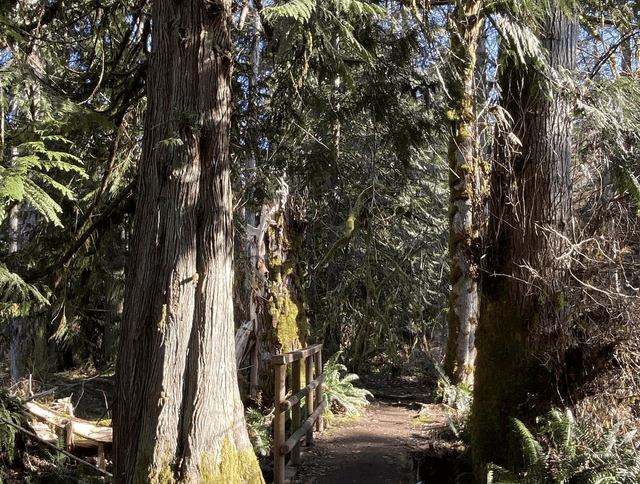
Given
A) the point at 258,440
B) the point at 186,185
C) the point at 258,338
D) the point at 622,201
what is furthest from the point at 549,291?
the point at 258,338

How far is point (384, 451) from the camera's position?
27.4ft

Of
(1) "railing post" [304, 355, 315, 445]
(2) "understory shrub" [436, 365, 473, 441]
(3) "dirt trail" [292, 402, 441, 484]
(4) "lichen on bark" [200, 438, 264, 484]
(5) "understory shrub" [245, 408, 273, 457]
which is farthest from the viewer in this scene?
(2) "understory shrub" [436, 365, 473, 441]

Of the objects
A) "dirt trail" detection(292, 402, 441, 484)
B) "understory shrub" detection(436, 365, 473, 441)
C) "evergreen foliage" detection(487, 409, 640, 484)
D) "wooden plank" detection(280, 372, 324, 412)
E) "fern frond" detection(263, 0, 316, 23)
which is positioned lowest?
"dirt trail" detection(292, 402, 441, 484)

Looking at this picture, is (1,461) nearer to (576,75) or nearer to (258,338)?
(258,338)

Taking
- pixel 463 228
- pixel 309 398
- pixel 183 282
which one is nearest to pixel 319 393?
pixel 309 398

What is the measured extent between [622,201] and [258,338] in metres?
A: 6.79

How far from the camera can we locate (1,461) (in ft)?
22.9

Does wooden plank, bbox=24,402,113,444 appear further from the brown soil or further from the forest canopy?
the brown soil

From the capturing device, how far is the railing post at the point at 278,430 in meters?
6.51

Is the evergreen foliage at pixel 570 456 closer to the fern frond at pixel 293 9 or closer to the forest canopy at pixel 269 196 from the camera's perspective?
the forest canopy at pixel 269 196

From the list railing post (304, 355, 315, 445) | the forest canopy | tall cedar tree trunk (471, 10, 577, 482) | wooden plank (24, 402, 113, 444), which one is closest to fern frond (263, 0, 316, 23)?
the forest canopy

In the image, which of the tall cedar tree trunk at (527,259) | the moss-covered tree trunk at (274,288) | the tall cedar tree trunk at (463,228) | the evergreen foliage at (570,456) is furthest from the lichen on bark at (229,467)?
the tall cedar tree trunk at (463,228)

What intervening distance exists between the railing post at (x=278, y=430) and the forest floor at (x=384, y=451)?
64cm

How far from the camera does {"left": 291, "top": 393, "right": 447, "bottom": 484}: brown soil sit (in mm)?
7258
